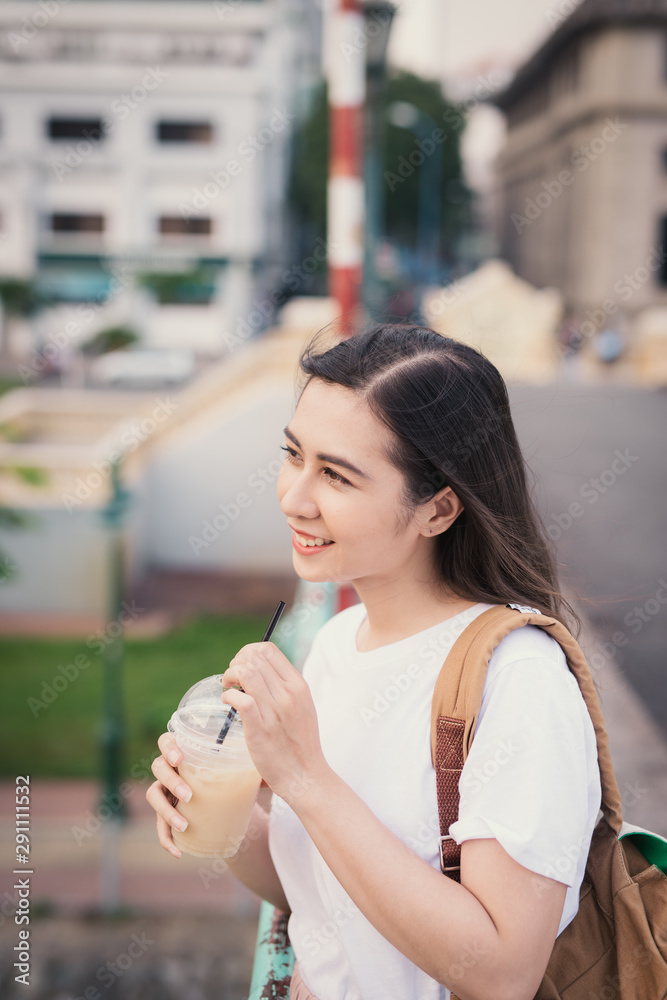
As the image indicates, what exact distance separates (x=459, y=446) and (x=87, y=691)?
8.33 metres

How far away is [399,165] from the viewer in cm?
4112

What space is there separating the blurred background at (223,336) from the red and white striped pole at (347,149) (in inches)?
1.0

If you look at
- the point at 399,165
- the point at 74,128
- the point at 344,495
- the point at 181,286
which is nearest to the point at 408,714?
the point at 344,495

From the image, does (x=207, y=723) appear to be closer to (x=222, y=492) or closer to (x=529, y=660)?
(x=529, y=660)

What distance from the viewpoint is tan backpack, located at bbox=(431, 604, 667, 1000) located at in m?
1.25

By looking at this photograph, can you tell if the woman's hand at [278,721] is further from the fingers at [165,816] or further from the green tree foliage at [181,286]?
the green tree foliage at [181,286]

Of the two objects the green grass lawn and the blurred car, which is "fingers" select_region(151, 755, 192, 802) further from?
the blurred car

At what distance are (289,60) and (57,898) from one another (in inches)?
1652

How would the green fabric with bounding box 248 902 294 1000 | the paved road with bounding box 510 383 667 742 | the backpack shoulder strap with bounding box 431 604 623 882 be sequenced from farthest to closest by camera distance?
1. the paved road with bounding box 510 383 667 742
2. the green fabric with bounding box 248 902 294 1000
3. the backpack shoulder strap with bounding box 431 604 623 882

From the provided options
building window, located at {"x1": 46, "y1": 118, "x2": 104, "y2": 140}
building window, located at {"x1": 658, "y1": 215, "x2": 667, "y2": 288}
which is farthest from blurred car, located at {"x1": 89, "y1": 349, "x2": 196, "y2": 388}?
building window, located at {"x1": 658, "y1": 215, "x2": 667, "y2": 288}

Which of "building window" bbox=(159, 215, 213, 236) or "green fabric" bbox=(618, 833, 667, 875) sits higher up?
"green fabric" bbox=(618, 833, 667, 875)

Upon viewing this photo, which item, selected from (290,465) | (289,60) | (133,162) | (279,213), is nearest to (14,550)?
(290,465)

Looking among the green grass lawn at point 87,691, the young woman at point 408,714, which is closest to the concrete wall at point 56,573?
the green grass lawn at point 87,691

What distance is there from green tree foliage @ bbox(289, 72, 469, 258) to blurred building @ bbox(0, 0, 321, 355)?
2507 millimetres
